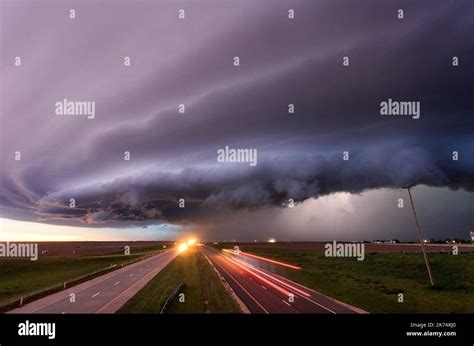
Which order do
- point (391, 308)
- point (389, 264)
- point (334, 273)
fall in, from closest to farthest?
point (391, 308)
point (334, 273)
point (389, 264)

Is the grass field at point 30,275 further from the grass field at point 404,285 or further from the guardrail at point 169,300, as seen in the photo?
the grass field at point 404,285

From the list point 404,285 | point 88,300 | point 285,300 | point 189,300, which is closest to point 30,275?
point 88,300

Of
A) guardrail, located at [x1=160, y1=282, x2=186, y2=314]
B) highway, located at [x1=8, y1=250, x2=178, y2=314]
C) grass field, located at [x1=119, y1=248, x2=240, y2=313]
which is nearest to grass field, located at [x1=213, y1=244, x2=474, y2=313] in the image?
grass field, located at [x1=119, y1=248, x2=240, y2=313]

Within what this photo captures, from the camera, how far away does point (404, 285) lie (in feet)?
146

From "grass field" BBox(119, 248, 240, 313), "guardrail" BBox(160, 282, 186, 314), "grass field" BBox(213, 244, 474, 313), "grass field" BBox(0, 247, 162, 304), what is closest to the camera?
"guardrail" BBox(160, 282, 186, 314)

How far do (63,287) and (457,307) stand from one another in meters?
44.9

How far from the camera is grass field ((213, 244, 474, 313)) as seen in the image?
32.2m

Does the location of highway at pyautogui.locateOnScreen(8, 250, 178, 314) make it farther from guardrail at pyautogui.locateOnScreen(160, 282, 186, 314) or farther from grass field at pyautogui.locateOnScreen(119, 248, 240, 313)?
guardrail at pyautogui.locateOnScreen(160, 282, 186, 314)

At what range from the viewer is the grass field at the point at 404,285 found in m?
32.2

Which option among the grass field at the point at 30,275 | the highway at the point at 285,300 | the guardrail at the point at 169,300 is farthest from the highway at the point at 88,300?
the highway at the point at 285,300

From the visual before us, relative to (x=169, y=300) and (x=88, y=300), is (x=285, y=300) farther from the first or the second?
(x=88, y=300)
